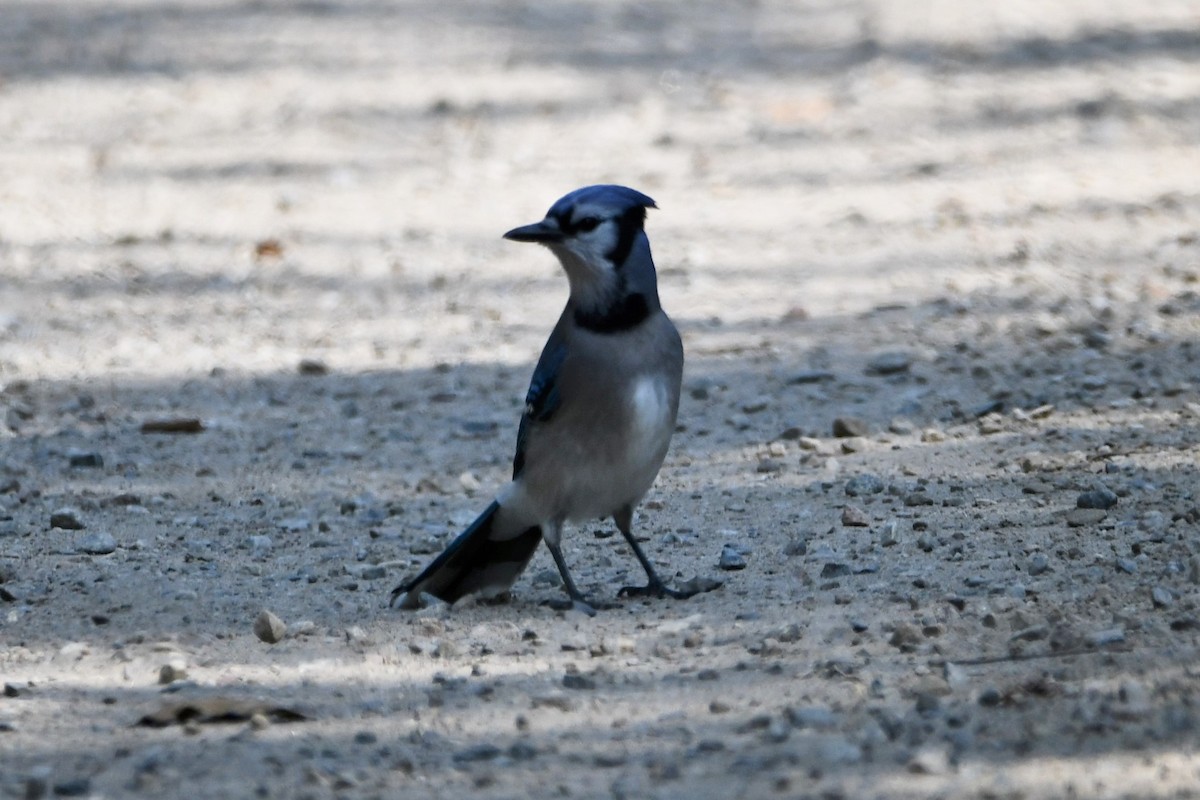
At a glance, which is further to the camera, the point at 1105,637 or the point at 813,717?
Result: the point at 1105,637

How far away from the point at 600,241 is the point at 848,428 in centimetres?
194

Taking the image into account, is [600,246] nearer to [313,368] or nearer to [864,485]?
[864,485]

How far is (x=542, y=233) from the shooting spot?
16.6ft

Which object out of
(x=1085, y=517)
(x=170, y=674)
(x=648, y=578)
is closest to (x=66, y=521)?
(x=170, y=674)

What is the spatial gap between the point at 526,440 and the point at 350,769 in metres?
1.59

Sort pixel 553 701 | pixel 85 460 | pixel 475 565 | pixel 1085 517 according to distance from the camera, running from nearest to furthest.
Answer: pixel 553 701
pixel 475 565
pixel 1085 517
pixel 85 460

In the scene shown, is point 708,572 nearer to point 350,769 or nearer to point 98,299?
point 350,769

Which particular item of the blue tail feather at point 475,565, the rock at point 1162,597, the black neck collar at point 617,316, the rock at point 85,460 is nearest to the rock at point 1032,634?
the rock at point 1162,597

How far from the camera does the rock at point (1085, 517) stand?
5.43 m

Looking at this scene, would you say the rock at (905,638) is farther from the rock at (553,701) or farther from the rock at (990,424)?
the rock at (990,424)

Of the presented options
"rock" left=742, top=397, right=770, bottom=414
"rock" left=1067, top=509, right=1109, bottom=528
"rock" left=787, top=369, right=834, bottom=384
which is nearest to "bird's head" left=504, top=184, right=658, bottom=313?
"rock" left=1067, top=509, right=1109, bottom=528

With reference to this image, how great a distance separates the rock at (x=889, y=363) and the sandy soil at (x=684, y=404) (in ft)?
0.07

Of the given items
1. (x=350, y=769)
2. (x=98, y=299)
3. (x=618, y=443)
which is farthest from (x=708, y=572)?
(x=98, y=299)

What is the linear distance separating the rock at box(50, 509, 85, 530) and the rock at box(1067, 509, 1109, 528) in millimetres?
3082
